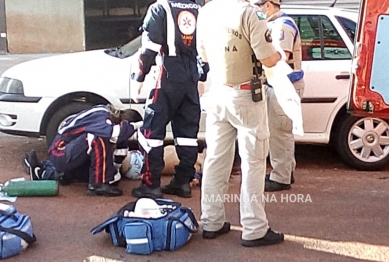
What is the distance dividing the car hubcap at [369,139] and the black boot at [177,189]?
6.66 ft

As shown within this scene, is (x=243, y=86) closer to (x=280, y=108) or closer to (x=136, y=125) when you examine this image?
(x=280, y=108)

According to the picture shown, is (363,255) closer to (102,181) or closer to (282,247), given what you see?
(282,247)

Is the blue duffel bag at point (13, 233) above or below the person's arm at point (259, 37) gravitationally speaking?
below

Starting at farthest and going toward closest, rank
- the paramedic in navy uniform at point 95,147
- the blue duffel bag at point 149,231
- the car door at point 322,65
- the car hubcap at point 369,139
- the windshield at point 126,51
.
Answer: the windshield at point 126,51 < the car hubcap at point 369,139 < the car door at point 322,65 < the paramedic in navy uniform at point 95,147 < the blue duffel bag at point 149,231

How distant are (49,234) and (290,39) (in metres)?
2.58

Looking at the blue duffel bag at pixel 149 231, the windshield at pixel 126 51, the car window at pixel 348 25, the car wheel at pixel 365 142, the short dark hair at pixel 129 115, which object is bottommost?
the blue duffel bag at pixel 149 231

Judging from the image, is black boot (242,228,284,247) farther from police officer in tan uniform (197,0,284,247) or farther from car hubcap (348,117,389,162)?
car hubcap (348,117,389,162)

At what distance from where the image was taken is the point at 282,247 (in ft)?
17.0

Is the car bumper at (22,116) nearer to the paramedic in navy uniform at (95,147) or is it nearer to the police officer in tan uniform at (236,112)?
the paramedic in navy uniform at (95,147)

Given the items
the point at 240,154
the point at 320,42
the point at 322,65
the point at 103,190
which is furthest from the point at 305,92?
the point at 240,154

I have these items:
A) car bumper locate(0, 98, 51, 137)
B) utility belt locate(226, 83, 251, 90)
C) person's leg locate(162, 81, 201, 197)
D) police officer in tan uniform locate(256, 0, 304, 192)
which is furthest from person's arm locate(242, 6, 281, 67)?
car bumper locate(0, 98, 51, 137)

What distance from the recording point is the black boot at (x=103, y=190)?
6.50 meters

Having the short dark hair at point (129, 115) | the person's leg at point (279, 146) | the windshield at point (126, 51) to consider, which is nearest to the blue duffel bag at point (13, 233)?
the short dark hair at point (129, 115)

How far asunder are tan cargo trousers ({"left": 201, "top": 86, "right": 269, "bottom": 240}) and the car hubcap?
2659 mm
